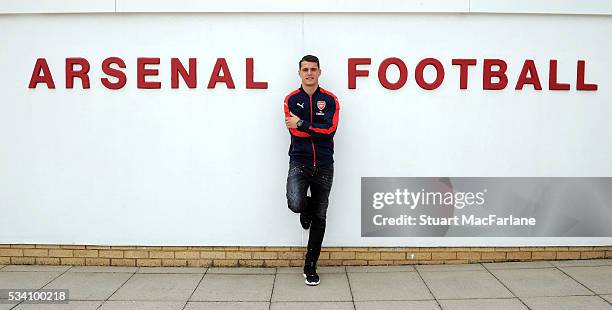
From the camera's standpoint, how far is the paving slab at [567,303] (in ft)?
12.4

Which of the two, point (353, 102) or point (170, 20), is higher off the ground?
point (170, 20)

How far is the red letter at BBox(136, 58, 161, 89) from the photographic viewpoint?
4.70m

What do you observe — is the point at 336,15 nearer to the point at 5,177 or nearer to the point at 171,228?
the point at 171,228

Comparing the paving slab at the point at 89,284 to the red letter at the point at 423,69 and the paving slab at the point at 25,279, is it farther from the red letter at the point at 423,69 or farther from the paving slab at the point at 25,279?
the red letter at the point at 423,69

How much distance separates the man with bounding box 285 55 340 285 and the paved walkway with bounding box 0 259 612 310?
0.37 meters

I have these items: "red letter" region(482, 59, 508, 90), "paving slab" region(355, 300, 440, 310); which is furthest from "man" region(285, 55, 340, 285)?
"red letter" region(482, 59, 508, 90)

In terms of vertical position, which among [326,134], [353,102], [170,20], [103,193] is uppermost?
[170,20]

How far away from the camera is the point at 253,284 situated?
437 cm

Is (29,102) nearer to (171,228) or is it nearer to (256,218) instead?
(171,228)

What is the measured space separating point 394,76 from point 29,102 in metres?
3.38

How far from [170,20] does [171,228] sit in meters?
1.92

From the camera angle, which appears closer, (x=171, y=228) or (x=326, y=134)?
(x=326, y=134)

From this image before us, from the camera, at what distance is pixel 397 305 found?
390 cm

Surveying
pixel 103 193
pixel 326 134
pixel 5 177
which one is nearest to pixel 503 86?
pixel 326 134
